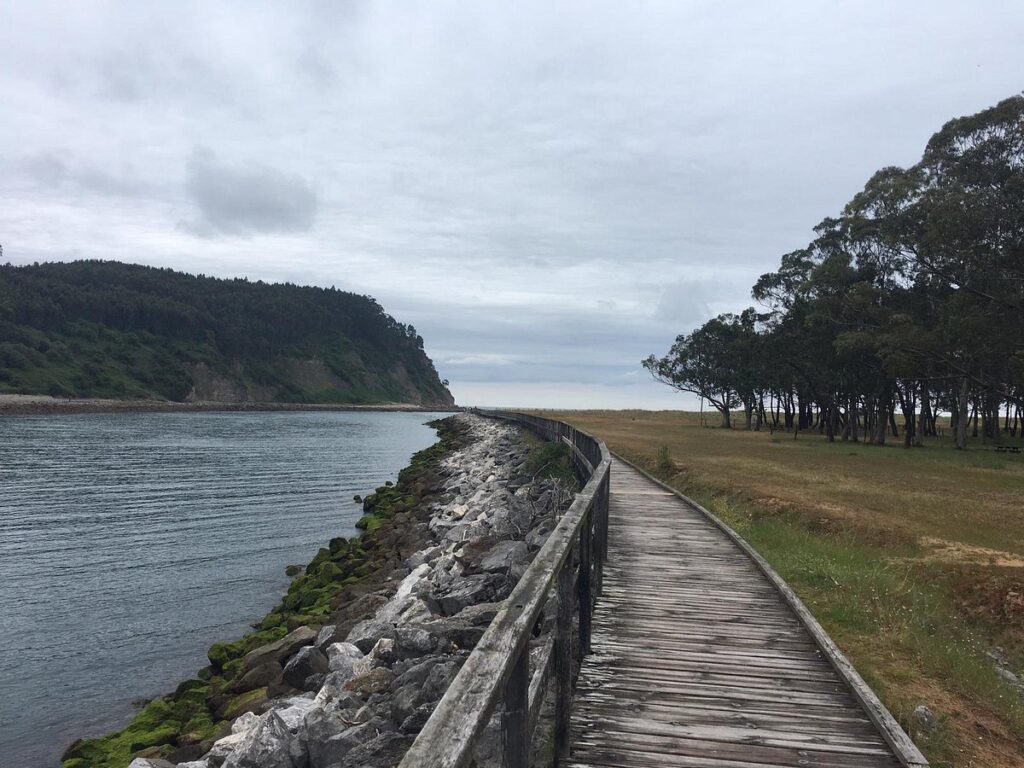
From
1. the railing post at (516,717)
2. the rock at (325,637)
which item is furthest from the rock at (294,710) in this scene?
the railing post at (516,717)

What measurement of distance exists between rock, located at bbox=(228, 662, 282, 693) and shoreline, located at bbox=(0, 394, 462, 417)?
100763 mm

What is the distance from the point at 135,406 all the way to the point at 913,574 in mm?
133278

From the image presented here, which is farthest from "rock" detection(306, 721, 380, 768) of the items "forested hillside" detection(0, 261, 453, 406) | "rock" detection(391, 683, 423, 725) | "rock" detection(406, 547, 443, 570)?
"forested hillside" detection(0, 261, 453, 406)

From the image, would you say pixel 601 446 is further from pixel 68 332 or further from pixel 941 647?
pixel 68 332

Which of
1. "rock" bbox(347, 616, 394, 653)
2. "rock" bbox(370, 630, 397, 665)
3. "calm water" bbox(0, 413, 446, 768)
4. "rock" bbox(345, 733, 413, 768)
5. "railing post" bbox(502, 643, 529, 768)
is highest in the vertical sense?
"railing post" bbox(502, 643, 529, 768)

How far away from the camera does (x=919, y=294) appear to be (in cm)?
4159

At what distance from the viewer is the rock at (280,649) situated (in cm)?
1035

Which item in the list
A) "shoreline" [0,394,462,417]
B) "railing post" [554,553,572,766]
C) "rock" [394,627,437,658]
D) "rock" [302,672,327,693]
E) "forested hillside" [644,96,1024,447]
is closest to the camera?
"railing post" [554,553,572,766]

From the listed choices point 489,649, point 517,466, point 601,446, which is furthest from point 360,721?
point 517,466

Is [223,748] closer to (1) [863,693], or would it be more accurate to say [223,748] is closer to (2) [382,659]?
(2) [382,659]

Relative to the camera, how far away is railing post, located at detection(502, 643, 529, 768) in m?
2.90

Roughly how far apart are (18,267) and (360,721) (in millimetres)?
201562

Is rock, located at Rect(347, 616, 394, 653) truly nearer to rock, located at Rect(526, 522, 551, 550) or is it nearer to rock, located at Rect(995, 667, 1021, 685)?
rock, located at Rect(526, 522, 551, 550)

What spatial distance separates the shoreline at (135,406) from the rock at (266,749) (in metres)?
104
